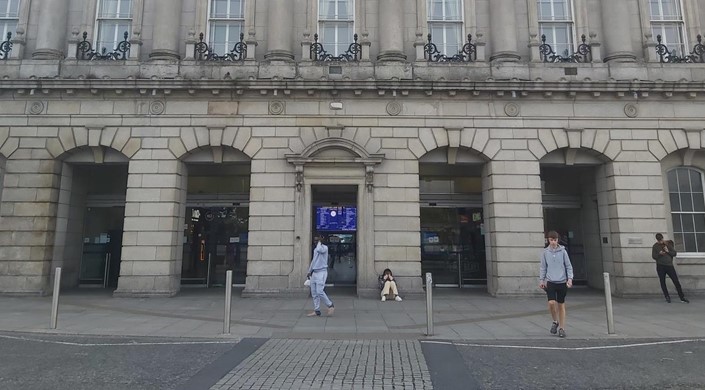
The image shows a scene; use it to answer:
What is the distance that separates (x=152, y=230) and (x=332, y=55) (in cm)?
883

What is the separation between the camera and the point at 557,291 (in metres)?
8.63

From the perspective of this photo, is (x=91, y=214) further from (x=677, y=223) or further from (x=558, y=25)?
(x=677, y=223)

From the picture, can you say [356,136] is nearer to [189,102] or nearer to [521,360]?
[189,102]

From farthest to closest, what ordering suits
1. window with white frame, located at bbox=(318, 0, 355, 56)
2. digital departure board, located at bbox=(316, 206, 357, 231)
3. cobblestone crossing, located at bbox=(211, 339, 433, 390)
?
digital departure board, located at bbox=(316, 206, 357, 231) → window with white frame, located at bbox=(318, 0, 355, 56) → cobblestone crossing, located at bbox=(211, 339, 433, 390)

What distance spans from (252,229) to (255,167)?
7.02 feet

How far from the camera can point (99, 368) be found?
636 cm

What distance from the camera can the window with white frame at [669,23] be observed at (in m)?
16.1

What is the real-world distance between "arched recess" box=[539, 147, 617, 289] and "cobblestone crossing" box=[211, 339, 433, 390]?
1053 cm

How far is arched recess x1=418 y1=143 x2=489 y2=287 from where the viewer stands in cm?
1689

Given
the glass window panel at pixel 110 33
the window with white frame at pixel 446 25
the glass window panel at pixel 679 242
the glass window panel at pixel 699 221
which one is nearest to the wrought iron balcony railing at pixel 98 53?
the glass window panel at pixel 110 33

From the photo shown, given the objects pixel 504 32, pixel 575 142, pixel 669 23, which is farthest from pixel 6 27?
pixel 669 23

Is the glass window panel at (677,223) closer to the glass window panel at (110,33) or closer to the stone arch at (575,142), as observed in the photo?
the stone arch at (575,142)

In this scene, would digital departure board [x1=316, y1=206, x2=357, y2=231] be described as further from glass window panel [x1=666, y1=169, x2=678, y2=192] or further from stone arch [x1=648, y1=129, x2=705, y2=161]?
glass window panel [x1=666, y1=169, x2=678, y2=192]

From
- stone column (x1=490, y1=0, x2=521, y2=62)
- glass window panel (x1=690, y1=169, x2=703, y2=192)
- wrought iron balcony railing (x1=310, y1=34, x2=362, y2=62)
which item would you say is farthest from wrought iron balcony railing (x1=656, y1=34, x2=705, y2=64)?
wrought iron balcony railing (x1=310, y1=34, x2=362, y2=62)
